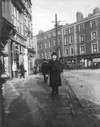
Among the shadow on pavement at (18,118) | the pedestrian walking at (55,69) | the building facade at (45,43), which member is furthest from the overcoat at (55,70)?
the shadow on pavement at (18,118)

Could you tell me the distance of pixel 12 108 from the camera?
5035 mm

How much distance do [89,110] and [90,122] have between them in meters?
1.06

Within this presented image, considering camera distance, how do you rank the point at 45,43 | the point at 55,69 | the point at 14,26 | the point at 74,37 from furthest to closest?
the point at 74,37 < the point at 45,43 < the point at 14,26 < the point at 55,69

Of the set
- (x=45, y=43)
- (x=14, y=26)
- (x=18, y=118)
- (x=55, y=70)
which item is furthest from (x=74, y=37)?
(x=18, y=118)

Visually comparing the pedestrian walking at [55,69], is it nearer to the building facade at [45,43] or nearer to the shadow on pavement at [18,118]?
the building facade at [45,43]

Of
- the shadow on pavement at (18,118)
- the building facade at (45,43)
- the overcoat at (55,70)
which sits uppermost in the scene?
the building facade at (45,43)

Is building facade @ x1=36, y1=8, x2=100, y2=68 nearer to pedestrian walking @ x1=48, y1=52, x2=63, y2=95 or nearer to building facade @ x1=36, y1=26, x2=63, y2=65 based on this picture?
building facade @ x1=36, y1=26, x2=63, y2=65

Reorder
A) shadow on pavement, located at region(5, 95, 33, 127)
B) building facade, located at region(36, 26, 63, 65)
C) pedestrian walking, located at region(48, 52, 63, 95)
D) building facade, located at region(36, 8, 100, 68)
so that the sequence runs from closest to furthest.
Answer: shadow on pavement, located at region(5, 95, 33, 127)
pedestrian walking, located at region(48, 52, 63, 95)
building facade, located at region(36, 26, 63, 65)
building facade, located at region(36, 8, 100, 68)

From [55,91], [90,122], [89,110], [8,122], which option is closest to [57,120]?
A: [90,122]

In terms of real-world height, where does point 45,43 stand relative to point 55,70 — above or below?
above

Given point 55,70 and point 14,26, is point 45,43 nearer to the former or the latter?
point 14,26

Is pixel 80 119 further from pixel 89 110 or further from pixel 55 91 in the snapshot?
pixel 55 91

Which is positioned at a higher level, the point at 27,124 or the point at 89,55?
the point at 89,55

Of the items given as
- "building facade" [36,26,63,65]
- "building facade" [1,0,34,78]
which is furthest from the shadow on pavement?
"building facade" [36,26,63,65]
